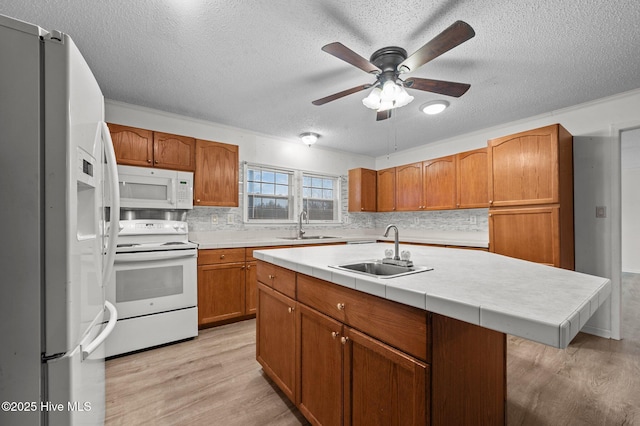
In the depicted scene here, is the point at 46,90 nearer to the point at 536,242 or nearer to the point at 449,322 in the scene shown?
the point at 449,322

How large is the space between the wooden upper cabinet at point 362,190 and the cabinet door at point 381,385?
12.6 ft

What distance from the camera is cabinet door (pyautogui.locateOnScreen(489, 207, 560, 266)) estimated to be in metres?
2.68

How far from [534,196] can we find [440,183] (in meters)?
1.44

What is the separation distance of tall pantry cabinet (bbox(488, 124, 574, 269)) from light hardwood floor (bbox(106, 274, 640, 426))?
2.83ft

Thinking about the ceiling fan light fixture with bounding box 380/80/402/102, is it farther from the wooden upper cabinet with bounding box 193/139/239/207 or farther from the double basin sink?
the wooden upper cabinet with bounding box 193/139/239/207

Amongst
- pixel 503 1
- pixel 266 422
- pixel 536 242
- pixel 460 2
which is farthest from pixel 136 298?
pixel 536 242

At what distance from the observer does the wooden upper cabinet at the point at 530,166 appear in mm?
2707

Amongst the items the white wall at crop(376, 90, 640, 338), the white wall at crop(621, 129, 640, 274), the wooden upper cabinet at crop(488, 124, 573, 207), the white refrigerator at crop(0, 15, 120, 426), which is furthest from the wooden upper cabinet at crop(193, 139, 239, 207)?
the white wall at crop(621, 129, 640, 274)

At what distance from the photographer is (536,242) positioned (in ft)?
9.11

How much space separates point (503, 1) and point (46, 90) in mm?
2192

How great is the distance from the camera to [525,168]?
2.88 m

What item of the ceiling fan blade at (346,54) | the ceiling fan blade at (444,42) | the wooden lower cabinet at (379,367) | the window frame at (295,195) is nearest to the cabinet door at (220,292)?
the window frame at (295,195)

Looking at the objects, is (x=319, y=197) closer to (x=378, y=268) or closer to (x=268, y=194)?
(x=268, y=194)

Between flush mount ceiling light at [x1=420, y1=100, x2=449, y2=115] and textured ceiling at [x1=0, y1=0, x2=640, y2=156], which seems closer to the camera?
textured ceiling at [x1=0, y1=0, x2=640, y2=156]
